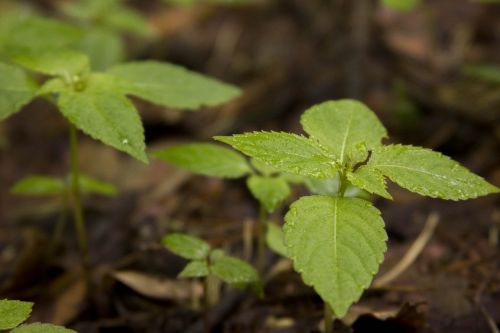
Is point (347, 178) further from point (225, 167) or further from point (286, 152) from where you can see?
point (225, 167)

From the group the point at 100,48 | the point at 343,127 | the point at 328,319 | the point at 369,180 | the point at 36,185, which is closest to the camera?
the point at 369,180

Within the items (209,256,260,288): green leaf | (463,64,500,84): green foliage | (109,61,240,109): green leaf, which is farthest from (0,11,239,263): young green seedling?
(463,64,500,84): green foliage

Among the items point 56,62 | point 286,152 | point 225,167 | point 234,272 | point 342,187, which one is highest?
point 56,62

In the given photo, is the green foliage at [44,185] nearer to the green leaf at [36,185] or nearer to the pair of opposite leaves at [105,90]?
the green leaf at [36,185]

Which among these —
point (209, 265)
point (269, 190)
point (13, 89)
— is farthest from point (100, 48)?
point (209, 265)

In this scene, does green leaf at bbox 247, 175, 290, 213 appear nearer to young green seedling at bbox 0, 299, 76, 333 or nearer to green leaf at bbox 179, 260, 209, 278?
green leaf at bbox 179, 260, 209, 278
